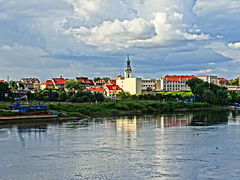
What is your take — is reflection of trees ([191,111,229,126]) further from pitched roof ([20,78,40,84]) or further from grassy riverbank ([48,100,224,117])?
pitched roof ([20,78,40,84])

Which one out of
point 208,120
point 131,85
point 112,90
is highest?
point 131,85

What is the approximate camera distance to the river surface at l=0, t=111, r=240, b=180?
15.6 metres

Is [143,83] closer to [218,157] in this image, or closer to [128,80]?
[128,80]

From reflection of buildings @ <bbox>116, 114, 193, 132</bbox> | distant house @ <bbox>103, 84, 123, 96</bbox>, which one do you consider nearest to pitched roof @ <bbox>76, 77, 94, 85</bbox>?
distant house @ <bbox>103, 84, 123, 96</bbox>

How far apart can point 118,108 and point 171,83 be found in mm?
61327

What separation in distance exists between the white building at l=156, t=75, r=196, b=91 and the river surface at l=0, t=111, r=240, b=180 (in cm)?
7960

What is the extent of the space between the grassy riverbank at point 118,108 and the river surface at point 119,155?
15.2 meters

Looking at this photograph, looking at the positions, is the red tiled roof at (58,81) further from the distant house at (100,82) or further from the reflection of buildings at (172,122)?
the reflection of buildings at (172,122)

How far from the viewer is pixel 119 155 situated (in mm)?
19266

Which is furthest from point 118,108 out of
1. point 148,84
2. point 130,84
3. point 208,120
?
point 148,84

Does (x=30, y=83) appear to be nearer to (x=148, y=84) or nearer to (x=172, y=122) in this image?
(x=148, y=84)

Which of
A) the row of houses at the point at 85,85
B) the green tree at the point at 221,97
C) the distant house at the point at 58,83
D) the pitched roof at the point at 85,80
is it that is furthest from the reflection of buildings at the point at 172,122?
the pitched roof at the point at 85,80

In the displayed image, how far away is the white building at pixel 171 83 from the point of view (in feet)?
355

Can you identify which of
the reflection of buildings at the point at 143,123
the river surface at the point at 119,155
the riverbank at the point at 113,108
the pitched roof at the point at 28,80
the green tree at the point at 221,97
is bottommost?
the river surface at the point at 119,155
